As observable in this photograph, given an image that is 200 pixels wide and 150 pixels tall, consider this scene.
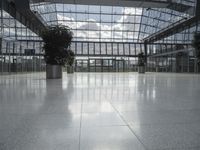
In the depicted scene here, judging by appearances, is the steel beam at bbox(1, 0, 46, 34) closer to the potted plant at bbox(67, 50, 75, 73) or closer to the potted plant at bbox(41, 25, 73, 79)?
the potted plant at bbox(41, 25, 73, 79)

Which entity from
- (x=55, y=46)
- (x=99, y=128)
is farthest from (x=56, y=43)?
(x=99, y=128)

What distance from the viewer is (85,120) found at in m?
3.31

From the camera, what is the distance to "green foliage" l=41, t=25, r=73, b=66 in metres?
15.8

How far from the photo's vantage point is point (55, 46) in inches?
624

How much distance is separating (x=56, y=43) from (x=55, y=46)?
0.24 m

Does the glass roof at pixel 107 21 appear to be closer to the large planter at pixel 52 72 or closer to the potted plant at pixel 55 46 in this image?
the potted plant at pixel 55 46

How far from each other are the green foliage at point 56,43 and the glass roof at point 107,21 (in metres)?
19.1

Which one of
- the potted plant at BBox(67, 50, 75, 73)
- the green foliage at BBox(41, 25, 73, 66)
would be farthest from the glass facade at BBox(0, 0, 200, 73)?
the green foliage at BBox(41, 25, 73, 66)

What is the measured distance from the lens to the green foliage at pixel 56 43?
1577 centimetres

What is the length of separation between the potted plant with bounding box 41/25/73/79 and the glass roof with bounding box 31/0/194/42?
752 inches

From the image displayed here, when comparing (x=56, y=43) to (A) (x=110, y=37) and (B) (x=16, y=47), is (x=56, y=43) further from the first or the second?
(A) (x=110, y=37)

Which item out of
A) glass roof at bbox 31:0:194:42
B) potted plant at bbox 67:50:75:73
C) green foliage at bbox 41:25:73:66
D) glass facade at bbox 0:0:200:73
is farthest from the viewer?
glass roof at bbox 31:0:194:42

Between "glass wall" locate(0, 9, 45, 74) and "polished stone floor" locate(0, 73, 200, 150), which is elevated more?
"glass wall" locate(0, 9, 45, 74)

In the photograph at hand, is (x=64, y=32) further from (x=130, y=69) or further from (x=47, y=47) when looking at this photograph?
(x=130, y=69)
